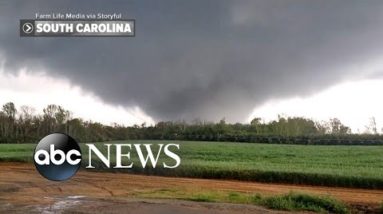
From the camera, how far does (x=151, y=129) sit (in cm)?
844

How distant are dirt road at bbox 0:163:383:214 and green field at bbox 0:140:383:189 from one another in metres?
0.14

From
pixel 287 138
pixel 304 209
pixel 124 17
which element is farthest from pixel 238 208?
pixel 124 17

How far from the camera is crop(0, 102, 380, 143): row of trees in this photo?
330 inches

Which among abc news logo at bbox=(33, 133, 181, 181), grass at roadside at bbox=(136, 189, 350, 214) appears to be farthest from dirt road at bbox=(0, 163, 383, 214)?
Answer: abc news logo at bbox=(33, 133, 181, 181)

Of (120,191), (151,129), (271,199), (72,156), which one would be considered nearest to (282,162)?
(271,199)

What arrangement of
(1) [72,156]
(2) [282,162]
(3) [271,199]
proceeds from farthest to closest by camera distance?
1. (2) [282,162]
2. (3) [271,199]
3. (1) [72,156]

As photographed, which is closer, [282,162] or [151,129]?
[151,129]

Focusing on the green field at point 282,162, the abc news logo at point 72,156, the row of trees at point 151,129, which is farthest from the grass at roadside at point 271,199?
the row of trees at point 151,129

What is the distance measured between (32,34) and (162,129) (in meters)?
2.28

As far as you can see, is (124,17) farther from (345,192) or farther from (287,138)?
(345,192)

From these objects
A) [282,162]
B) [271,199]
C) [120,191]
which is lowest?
[271,199]

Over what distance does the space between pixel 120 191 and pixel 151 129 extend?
101 centimetres

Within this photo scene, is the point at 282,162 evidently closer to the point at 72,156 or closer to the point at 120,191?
the point at 120,191

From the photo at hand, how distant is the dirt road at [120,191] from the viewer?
7844 mm
